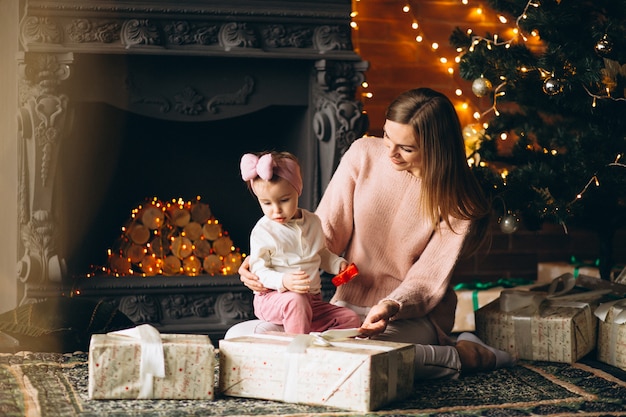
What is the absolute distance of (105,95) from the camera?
9.77ft

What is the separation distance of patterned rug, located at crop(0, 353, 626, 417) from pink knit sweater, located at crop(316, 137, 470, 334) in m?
0.26

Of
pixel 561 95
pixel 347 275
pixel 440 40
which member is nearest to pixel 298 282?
pixel 347 275

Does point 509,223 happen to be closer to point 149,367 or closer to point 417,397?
point 417,397

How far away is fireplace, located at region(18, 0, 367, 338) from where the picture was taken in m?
2.91

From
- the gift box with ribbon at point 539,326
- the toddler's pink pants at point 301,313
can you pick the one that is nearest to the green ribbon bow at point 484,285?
the gift box with ribbon at point 539,326

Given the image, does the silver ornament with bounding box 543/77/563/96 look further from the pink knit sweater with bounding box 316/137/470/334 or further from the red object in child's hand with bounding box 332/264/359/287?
the red object in child's hand with bounding box 332/264/359/287

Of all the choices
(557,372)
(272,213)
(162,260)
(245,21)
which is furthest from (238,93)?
(557,372)

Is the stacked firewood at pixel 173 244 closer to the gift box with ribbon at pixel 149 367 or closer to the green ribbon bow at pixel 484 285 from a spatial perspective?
the green ribbon bow at pixel 484 285

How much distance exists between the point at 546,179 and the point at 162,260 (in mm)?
1294

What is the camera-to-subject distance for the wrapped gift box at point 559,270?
3.71 meters

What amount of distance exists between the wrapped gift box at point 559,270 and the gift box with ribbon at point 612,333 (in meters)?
0.95

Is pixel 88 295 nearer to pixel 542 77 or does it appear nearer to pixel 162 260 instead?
pixel 162 260

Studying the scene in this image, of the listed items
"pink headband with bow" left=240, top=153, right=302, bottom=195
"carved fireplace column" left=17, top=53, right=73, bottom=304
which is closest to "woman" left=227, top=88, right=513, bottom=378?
"pink headband with bow" left=240, top=153, right=302, bottom=195

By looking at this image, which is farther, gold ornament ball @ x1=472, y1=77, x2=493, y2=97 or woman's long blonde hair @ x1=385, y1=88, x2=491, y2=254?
gold ornament ball @ x1=472, y1=77, x2=493, y2=97
